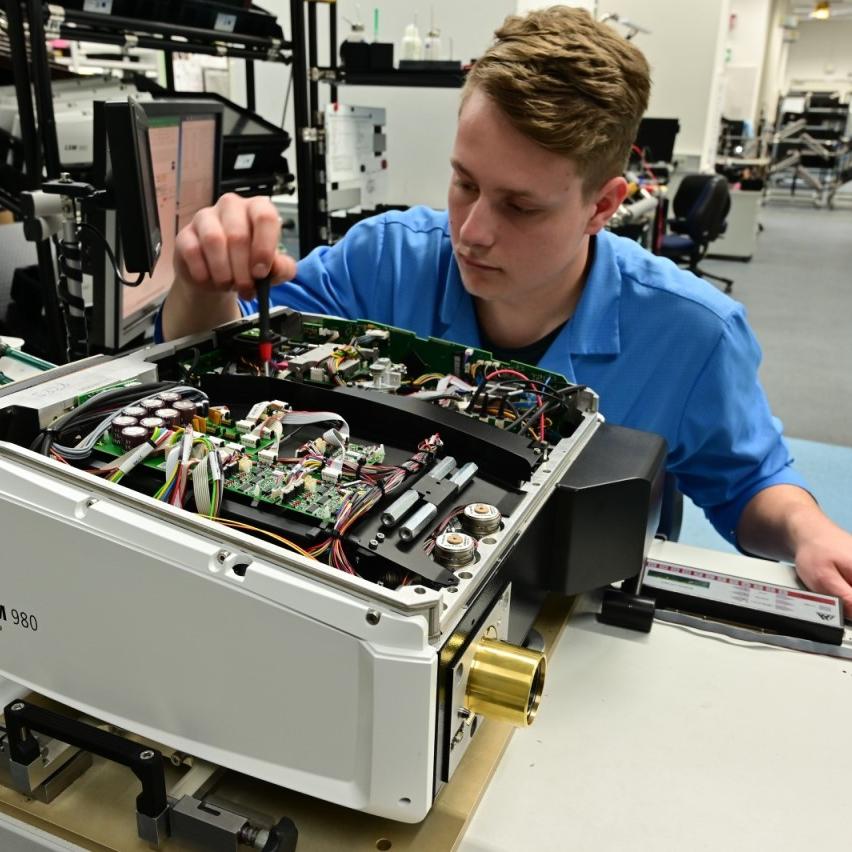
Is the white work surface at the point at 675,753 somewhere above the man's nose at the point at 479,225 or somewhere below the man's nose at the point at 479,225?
below

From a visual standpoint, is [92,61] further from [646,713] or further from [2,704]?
[646,713]

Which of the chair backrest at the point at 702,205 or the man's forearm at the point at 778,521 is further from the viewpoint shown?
the chair backrest at the point at 702,205

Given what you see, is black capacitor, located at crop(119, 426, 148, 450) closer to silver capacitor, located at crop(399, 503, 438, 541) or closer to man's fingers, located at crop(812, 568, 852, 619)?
silver capacitor, located at crop(399, 503, 438, 541)

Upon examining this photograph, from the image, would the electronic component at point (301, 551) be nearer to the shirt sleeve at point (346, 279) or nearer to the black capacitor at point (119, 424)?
the black capacitor at point (119, 424)

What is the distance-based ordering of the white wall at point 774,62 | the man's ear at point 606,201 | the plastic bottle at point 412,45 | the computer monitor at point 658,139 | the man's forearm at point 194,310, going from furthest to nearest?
the white wall at point 774,62
the computer monitor at point 658,139
the plastic bottle at point 412,45
the man's ear at point 606,201
the man's forearm at point 194,310

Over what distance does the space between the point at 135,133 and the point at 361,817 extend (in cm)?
70

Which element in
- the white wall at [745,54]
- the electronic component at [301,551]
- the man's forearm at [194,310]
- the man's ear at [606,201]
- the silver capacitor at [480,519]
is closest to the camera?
the electronic component at [301,551]

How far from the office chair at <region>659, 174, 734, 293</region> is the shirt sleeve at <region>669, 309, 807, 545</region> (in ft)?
13.1

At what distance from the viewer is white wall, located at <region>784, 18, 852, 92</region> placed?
583 inches

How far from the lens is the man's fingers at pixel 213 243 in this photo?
0.88m

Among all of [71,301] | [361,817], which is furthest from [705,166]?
[361,817]

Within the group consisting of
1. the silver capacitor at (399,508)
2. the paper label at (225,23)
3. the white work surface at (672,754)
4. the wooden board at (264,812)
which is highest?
the paper label at (225,23)

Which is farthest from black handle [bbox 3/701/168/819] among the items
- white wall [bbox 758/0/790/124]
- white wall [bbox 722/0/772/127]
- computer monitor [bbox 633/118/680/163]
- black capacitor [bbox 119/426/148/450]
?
white wall [bbox 758/0/790/124]

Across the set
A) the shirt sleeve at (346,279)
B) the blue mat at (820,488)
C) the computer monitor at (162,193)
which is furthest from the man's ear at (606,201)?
the blue mat at (820,488)
